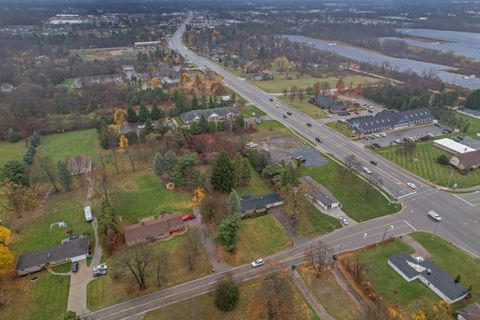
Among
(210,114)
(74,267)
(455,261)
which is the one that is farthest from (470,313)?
(210,114)

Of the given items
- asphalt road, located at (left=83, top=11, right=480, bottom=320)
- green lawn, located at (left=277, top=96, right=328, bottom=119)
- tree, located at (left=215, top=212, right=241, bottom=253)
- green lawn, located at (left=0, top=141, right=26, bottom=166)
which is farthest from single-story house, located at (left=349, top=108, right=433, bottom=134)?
green lawn, located at (left=0, top=141, right=26, bottom=166)

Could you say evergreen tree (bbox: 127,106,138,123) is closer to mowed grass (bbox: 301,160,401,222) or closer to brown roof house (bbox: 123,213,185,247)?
brown roof house (bbox: 123,213,185,247)

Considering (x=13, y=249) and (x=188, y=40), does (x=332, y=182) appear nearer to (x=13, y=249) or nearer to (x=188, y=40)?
(x=13, y=249)

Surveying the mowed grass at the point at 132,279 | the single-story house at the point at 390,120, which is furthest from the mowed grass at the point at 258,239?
the single-story house at the point at 390,120

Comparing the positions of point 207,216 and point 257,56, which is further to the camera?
point 257,56

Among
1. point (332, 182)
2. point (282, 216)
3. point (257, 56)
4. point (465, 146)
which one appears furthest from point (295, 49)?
point (282, 216)

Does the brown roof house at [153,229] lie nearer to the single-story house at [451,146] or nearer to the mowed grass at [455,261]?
the mowed grass at [455,261]

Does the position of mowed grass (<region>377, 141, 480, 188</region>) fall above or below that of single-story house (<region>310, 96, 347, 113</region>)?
below

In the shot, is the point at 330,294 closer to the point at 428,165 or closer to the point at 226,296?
the point at 226,296
